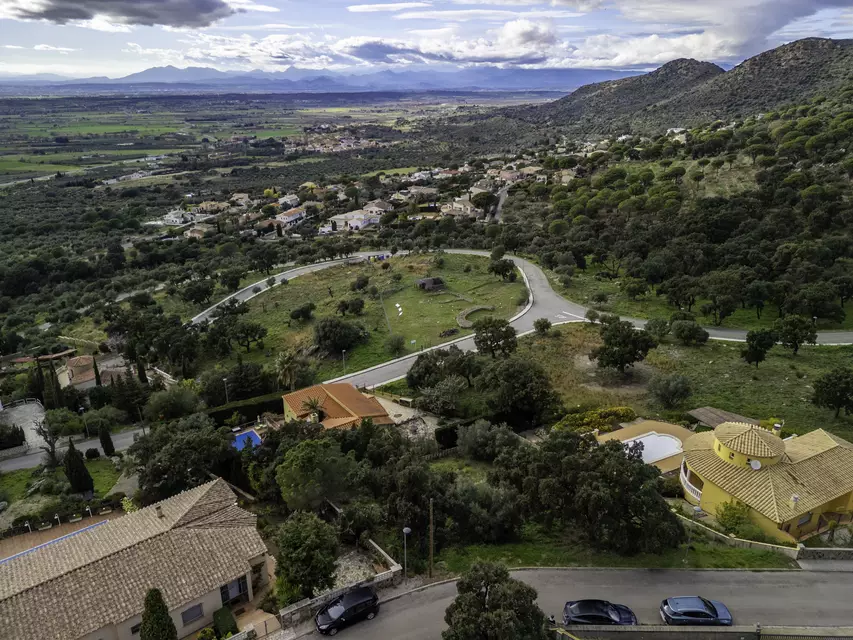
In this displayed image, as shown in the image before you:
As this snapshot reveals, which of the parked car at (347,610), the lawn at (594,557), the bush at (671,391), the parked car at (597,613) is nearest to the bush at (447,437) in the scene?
the lawn at (594,557)

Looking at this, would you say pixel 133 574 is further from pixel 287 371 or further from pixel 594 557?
pixel 287 371

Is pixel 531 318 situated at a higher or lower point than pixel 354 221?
higher

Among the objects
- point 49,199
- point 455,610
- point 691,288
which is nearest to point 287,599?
point 455,610

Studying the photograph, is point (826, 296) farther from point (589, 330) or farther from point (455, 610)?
point (455, 610)

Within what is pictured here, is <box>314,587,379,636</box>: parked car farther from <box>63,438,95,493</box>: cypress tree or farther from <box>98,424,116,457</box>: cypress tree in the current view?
<box>98,424,116,457</box>: cypress tree

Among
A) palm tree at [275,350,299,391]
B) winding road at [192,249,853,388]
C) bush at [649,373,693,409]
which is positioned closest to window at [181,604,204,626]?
palm tree at [275,350,299,391]

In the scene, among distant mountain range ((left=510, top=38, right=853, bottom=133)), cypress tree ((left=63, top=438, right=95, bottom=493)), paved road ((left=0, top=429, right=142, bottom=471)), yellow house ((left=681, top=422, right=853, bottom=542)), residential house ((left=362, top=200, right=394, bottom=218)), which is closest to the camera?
yellow house ((left=681, top=422, right=853, bottom=542))

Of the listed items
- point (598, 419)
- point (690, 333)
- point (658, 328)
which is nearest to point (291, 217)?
point (658, 328)
